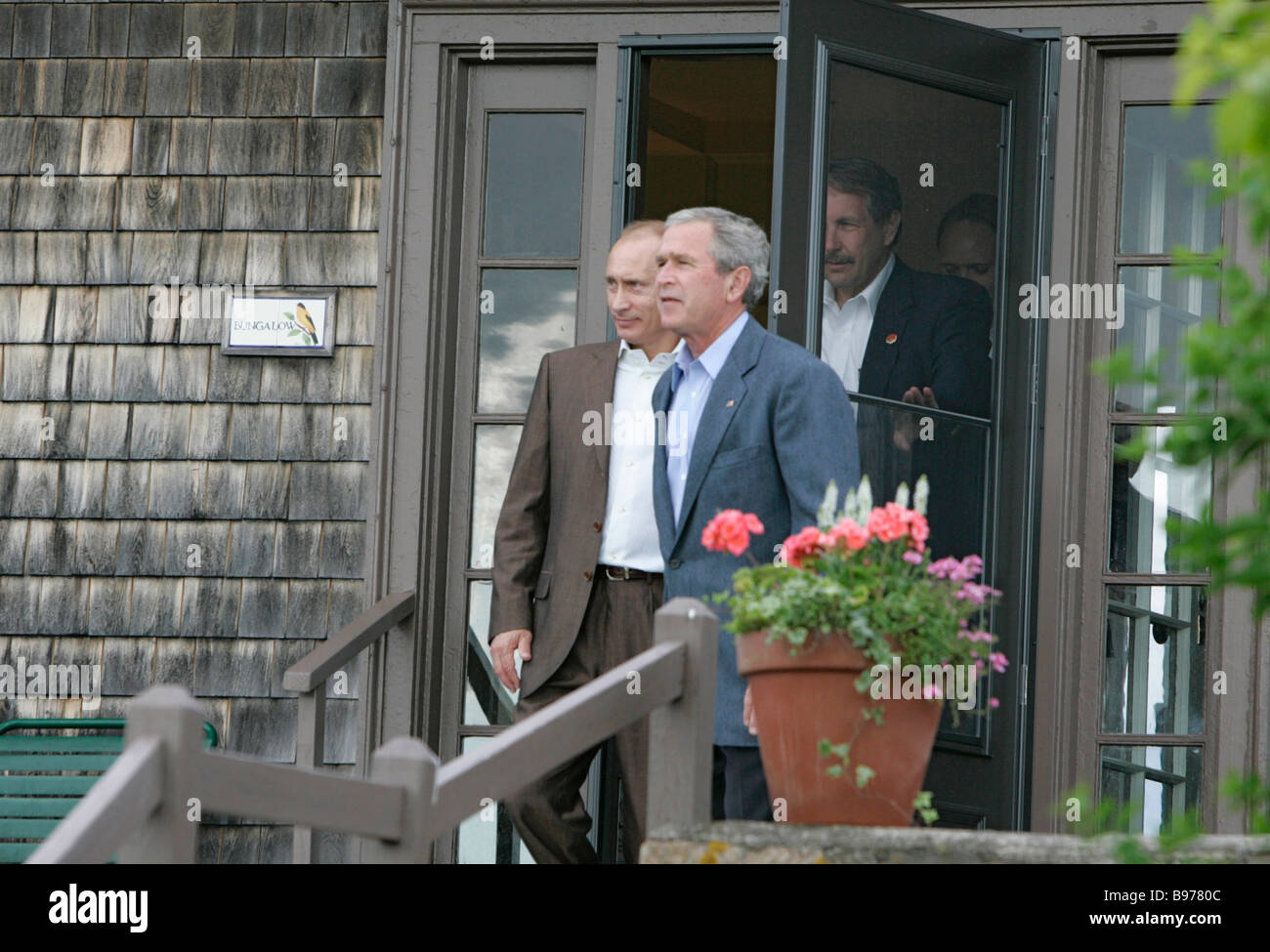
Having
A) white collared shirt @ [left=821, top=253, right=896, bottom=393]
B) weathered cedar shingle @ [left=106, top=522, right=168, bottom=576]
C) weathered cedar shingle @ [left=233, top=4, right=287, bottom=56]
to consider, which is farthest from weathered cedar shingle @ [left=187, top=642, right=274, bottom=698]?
white collared shirt @ [left=821, top=253, right=896, bottom=393]

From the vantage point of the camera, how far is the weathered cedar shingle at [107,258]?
223 inches

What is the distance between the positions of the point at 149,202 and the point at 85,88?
0.42m

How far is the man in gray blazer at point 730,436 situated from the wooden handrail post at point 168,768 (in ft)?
5.15

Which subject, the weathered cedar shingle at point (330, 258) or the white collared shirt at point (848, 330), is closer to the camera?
the white collared shirt at point (848, 330)

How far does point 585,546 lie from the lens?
4.75 meters

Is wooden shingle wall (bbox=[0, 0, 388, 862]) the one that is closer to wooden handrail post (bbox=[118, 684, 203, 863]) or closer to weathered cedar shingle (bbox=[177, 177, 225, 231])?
weathered cedar shingle (bbox=[177, 177, 225, 231])

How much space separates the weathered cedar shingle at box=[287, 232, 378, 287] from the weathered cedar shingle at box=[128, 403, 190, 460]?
1.71 feet

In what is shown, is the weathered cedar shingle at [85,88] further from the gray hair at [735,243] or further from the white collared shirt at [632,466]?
the gray hair at [735,243]

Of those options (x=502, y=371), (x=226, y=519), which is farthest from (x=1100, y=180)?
(x=226, y=519)

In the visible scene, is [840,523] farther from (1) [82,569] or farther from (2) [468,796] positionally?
(1) [82,569]

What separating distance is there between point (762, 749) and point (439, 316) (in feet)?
7.85

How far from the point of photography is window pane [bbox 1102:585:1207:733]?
17.2 ft

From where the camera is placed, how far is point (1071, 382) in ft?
17.3

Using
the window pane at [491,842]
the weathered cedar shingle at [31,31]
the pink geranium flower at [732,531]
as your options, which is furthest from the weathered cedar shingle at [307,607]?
the pink geranium flower at [732,531]
